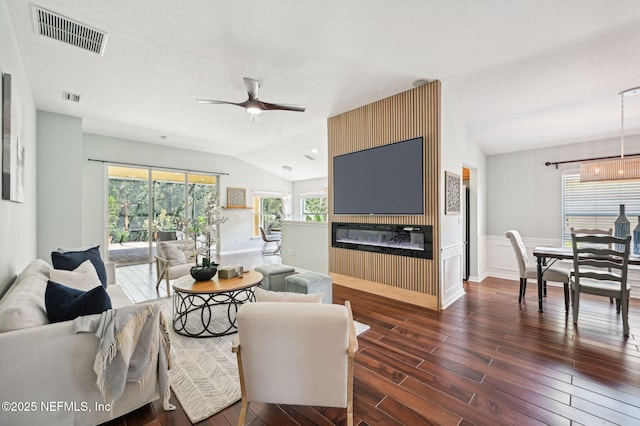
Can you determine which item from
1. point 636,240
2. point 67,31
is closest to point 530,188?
point 636,240

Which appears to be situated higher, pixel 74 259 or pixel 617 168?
pixel 617 168

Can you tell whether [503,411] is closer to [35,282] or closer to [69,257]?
[35,282]

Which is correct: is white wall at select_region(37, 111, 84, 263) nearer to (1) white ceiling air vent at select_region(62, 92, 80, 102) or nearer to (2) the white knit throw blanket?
(1) white ceiling air vent at select_region(62, 92, 80, 102)

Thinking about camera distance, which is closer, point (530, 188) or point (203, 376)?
point (203, 376)

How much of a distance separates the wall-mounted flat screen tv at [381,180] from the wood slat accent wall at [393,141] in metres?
0.12

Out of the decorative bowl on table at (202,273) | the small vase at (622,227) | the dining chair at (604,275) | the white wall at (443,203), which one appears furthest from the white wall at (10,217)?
the small vase at (622,227)

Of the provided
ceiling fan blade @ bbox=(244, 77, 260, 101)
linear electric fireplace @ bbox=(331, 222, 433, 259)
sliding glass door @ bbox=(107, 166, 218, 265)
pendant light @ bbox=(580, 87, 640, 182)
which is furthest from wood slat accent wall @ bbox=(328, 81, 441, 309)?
sliding glass door @ bbox=(107, 166, 218, 265)

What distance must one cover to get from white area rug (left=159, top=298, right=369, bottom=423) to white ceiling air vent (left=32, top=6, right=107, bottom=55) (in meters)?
2.86

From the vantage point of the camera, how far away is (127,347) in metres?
1.51

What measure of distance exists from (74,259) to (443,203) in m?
4.21

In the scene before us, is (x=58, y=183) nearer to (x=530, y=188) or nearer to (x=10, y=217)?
(x=10, y=217)

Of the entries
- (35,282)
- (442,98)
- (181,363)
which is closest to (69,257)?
(35,282)

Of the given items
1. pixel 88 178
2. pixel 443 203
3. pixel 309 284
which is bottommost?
pixel 309 284

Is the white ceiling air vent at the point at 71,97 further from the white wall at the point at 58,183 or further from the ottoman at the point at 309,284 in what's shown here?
the ottoman at the point at 309,284
